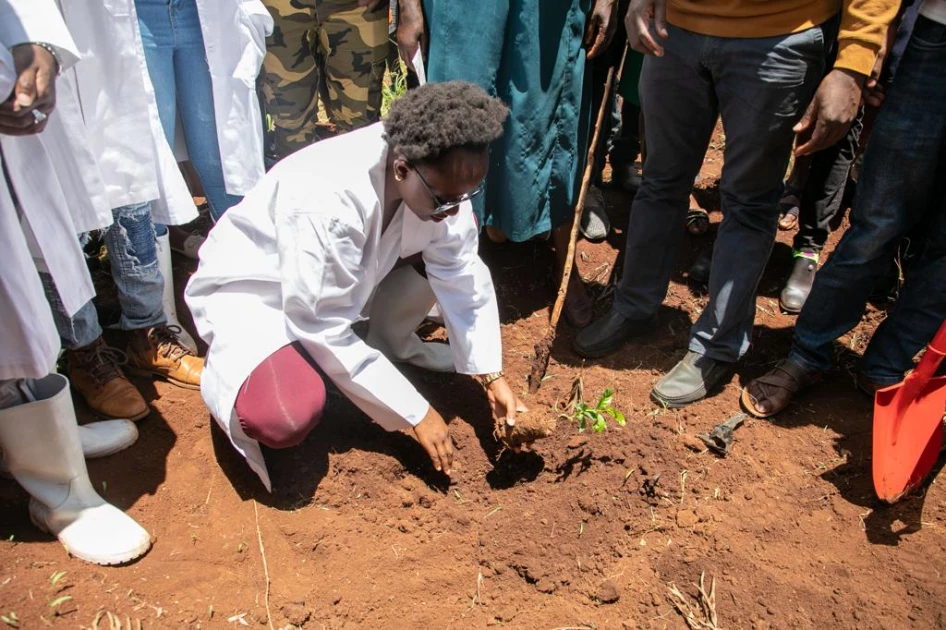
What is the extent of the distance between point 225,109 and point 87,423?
4.07 feet

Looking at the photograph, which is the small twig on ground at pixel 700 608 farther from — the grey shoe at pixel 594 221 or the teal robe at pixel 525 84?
the grey shoe at pixel 594 221

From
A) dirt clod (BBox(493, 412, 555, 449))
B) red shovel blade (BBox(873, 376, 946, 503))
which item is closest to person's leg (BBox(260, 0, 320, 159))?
dirt clod (BBox(493, 412, 555, 449))

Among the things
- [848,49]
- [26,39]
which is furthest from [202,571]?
[848,49]

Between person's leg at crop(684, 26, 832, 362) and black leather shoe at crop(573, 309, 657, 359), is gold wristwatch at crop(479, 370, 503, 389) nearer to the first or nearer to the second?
black leather shoe at crop(573, 309, 657, 359)

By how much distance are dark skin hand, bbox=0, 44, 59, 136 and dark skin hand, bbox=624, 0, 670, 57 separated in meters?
1.80

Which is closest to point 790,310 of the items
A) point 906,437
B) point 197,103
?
point 906,437

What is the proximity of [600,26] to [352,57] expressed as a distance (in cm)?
102

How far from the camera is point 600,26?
10.1ft

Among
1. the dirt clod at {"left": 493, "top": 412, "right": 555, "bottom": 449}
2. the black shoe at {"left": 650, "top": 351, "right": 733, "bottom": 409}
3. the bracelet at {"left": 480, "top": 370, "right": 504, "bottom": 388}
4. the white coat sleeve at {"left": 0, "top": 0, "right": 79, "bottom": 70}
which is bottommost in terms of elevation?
the black shoe at {"left": 650, "top": 351, "right": 733, "bottom": 409}

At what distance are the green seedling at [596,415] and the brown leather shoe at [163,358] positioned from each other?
4.62ft

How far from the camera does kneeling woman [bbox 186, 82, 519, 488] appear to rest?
216cm

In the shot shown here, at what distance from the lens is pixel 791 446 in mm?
2906

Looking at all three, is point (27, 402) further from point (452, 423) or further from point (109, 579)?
point (452, 423)

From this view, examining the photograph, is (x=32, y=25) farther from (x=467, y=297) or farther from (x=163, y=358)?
(x=467, y=297)
